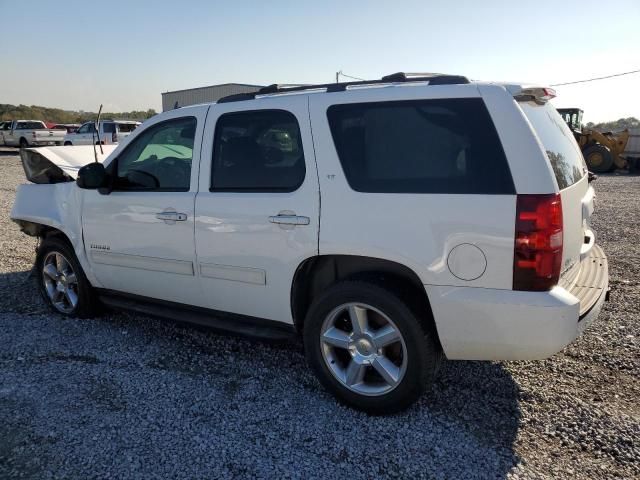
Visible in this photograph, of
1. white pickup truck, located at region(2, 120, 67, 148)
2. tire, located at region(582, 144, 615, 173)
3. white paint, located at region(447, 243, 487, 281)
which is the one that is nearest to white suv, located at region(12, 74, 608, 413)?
white paint, located at region(447, 243, 487, 281)

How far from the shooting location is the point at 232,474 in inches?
103

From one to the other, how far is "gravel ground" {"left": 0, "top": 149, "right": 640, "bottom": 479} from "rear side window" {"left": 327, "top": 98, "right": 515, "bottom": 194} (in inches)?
55.7

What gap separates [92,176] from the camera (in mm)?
3959

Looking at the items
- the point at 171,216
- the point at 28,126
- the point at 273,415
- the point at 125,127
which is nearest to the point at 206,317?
the point at 171,216

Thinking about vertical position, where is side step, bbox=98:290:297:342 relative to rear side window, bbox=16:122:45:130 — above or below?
below

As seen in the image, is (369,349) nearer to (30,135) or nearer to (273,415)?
(273,415)

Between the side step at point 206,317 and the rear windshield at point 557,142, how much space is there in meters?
1.91

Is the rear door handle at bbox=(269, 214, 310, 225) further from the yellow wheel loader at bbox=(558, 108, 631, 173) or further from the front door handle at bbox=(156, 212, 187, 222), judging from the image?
the yellow wheel loader at bbox=(558, 108, 631, 173)

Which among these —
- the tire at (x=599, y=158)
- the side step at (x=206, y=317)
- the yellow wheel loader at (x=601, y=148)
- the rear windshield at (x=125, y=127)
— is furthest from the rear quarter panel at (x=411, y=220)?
the rear windshield at (x=125, y=127)

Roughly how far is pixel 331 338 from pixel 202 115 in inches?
72.9

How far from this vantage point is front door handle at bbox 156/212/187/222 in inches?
144

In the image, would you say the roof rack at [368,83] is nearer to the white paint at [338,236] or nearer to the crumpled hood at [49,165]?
the white paint at [338,236]

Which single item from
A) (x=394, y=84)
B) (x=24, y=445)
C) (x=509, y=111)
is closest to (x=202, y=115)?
(x=394, y=84)

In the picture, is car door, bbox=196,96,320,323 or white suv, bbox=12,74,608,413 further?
car door, bbox=196,96,320,323
